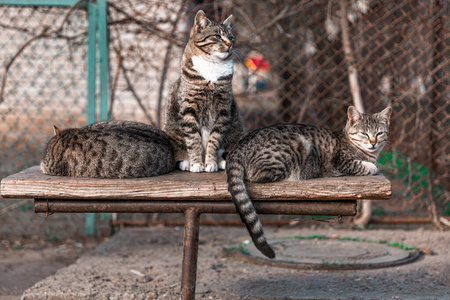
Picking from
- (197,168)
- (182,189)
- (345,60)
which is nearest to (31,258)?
(197,168)

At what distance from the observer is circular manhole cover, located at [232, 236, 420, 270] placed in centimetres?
405

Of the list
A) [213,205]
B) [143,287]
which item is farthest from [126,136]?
[143,287]

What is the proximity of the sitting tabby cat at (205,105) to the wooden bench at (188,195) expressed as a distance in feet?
1.67

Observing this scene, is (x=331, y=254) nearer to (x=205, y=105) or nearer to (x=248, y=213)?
(x=205, y=105)

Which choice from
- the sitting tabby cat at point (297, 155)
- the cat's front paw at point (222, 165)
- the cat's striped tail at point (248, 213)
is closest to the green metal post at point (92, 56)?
the cat's front paw at point (222, 165)

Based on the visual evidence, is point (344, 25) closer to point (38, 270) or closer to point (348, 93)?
point (348, 93)

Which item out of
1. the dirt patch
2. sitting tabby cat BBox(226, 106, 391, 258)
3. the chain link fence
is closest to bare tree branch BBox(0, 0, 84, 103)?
the chain link fence

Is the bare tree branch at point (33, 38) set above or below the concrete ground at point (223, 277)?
above

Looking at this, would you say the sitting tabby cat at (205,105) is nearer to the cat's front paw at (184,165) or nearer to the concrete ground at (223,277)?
the cat's front paw at (184,165)

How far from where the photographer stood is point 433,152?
5.45 meters

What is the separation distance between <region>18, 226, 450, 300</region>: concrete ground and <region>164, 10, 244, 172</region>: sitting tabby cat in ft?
3.09

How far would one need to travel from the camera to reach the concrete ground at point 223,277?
3.52 m

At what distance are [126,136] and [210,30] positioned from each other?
2.80 feet

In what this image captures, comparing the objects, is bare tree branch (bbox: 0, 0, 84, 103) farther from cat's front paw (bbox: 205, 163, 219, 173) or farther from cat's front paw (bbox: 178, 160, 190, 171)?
cat's front paw (bbox: 205, 163, 219, 173)
